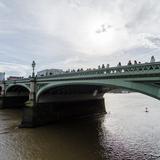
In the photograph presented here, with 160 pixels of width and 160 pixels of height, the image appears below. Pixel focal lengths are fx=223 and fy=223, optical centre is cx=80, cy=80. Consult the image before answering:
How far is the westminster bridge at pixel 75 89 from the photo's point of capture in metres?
14.7

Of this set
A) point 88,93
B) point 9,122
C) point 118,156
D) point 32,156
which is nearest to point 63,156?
point 32,156

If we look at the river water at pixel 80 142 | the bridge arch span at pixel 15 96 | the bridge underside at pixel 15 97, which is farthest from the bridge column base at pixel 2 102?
the river water at pixel 80 142

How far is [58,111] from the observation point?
3173 cm

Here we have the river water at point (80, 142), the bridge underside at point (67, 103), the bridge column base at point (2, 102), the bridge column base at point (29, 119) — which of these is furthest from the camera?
the bridge column base at point (2, 102)

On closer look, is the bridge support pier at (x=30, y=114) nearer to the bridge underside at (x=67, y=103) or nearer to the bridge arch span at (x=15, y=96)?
the bridge underside at (x=67, y=103)

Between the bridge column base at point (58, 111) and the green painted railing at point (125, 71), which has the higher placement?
the green painted railing at point (125, 71)

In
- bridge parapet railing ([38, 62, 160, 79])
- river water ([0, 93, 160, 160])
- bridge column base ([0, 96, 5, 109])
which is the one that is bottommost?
river water ([0, 93, 160, 160])

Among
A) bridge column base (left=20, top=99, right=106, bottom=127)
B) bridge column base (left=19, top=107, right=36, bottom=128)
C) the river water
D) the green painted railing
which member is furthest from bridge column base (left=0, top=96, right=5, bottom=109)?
the green painted railing

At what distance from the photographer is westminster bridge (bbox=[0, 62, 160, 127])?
48.1 ft

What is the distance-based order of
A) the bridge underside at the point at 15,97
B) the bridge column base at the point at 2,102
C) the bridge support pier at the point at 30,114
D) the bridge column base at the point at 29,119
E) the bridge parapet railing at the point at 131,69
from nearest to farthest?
1. the bridge parapet railing at the point at 131,69
2. the bridge column base at the point at 29,119
3. the bridge support pier at the point at 30,114
4. the bridge column base at the point at 2,102
5. the bridge underside at the point at 15,97

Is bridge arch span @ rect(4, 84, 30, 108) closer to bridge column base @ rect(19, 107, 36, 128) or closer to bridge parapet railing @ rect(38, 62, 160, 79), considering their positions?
bridge column base @ rect(19, 107, 36, 128)

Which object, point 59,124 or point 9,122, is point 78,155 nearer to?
point 59,124

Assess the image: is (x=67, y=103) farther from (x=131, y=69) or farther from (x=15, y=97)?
(x=15, y=97)

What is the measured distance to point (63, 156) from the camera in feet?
55.8
